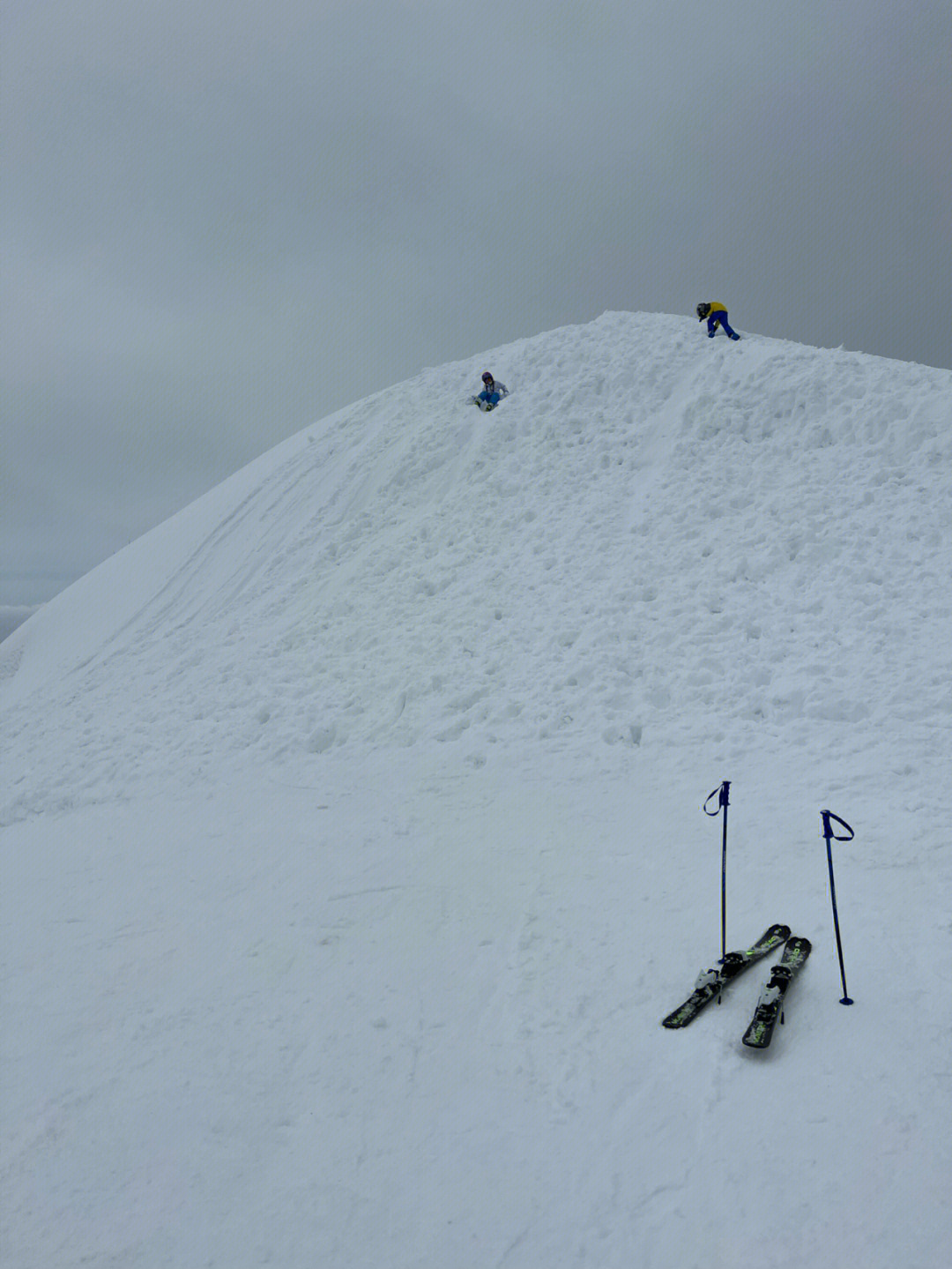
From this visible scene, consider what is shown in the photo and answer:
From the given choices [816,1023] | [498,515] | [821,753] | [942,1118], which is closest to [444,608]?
[498,515]

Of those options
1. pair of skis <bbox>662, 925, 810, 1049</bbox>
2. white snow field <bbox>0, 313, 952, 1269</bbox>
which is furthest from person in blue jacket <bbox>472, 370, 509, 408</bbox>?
pair of skis <bbox>662, 925, 810, 1049</bbox>

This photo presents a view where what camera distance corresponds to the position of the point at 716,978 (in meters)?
6.37

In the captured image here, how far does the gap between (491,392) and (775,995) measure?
18.0 m

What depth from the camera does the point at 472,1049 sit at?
617 cm

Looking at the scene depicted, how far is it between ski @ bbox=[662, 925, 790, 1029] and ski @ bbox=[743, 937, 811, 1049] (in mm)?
151

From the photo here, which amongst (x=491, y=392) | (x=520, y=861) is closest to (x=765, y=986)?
(x=520, y=861)

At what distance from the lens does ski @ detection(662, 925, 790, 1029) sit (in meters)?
6.15

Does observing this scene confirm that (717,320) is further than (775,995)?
Yes

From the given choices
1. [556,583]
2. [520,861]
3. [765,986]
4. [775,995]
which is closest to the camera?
[775,995]

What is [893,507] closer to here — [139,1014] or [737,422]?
[737,422]

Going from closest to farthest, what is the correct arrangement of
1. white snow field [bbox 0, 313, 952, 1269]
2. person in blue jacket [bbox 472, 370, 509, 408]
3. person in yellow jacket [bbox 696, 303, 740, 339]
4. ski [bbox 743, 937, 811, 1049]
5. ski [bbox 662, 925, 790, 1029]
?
white snow field [bbox 0, 313, 952, 1269] < ski [bbox 743, 937, 811, 1049] < ski [bbox 662, 925, 790, 1029] < person in yellow jacket [bbox 696, 303, 740, 339] < person in blue jacket [bbox 472, 370, 509, 408]

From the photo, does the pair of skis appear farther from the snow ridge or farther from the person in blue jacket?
the person in blue jacket

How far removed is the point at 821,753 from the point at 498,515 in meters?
9.37

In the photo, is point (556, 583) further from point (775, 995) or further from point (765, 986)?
point (775, 995)
